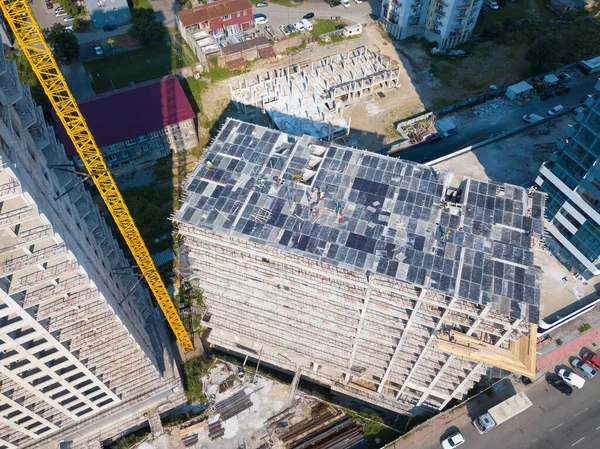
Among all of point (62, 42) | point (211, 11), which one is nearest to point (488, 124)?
point (211, 11)

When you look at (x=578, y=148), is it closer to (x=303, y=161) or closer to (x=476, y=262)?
(x=476, y=262)

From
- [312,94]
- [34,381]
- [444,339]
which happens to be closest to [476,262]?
[444,339]

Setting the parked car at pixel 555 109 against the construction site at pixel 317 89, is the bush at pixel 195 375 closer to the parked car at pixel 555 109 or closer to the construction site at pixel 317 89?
the construction site at pixel 317 89

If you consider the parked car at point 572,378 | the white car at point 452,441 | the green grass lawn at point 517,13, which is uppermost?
the green grass lawn at point 517,13

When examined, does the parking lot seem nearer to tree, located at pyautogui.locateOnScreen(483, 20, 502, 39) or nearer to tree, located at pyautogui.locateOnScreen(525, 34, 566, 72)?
tree, located at pyautogui.locateOnScreen(483, 20, 502, 39)

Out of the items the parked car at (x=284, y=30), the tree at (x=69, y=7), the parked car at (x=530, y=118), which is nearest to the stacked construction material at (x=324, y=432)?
the parked car at (x=530, y=118)
